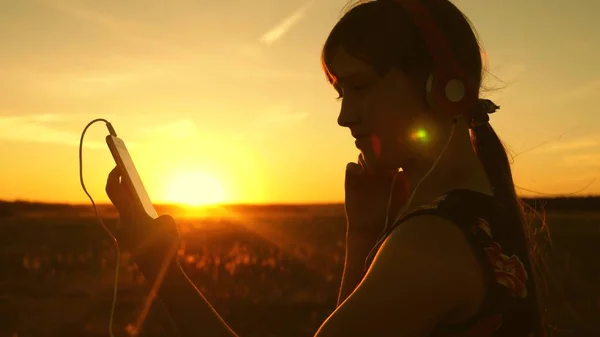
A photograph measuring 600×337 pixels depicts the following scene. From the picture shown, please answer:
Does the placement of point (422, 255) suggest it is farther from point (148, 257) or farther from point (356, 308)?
point (148, 257)

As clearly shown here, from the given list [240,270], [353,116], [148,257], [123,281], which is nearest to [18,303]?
[123,281]

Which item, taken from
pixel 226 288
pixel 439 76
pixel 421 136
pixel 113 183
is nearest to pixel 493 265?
pixel 421 136

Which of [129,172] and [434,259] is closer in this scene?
[434,259]

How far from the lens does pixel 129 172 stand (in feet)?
7.38

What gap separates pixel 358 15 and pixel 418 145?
384 millimetres

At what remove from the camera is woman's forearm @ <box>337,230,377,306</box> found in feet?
7.68

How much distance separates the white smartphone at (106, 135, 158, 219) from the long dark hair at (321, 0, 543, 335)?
765 millimetres

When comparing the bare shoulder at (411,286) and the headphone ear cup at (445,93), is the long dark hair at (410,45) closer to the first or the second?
the headphone ear cup at (445,93)

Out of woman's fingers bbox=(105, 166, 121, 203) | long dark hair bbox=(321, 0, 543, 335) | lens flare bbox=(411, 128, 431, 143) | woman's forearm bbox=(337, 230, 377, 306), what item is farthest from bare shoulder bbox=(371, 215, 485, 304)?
woman's fingers bbox=(105, 166, 121, 203)

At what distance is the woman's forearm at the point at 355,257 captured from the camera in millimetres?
2342

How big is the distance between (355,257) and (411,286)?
105 centimetres

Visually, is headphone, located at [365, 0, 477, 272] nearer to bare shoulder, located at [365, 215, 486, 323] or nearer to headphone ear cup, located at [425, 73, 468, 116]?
headphone ear cup, located at [425, 73, 468, 116]

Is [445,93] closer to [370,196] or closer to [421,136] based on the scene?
[421,136]

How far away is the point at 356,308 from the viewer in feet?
4.49
